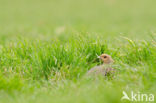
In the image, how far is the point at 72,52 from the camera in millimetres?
5633

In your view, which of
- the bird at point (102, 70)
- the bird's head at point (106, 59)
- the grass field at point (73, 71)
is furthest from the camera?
the bird's head at point (106, 59)

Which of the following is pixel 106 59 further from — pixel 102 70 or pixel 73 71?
pixel 73 71

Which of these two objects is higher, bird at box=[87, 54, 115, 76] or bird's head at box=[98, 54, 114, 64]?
bird's head at box=[98, 54, 114, 64]

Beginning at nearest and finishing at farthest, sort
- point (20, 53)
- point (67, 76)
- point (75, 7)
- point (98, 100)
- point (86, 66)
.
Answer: point (98, 100), point (67, 76), point (86, 66), point (20, 53), point (75, 7)

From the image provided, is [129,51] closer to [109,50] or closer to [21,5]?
[109,50]

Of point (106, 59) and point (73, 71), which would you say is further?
point (106, 59)

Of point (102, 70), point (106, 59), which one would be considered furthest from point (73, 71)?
point (106, 59)

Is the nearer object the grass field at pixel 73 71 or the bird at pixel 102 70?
the grass field at pixel 73 71

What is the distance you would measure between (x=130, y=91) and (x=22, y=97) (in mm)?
1445

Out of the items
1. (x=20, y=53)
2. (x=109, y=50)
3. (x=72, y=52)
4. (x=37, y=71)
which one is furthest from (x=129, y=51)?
(x=20, y=53)

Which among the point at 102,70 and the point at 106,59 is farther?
the point at 106,59

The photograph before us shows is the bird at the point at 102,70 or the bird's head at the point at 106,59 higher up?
the bird's head at the point at 106,59

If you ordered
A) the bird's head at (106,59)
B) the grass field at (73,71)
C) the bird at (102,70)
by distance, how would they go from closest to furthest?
1. the grass field at (73,71)
2. the bird at (102,70)
3. the bird's head at (106,59)

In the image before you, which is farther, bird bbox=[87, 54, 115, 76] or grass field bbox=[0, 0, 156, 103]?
bird bbox=[87, 54, 115, 76]
